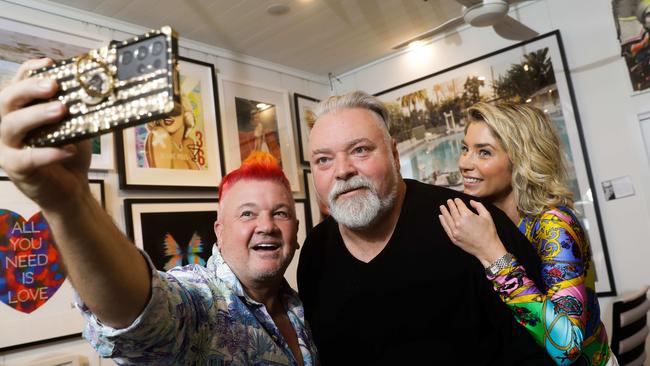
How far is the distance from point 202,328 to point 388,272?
1.95ft

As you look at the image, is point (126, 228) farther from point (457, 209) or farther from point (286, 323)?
point (457, 209)

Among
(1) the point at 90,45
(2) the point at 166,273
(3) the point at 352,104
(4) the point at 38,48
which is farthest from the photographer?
(1) the point at 90,45

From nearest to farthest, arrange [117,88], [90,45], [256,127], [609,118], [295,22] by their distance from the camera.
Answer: [117,88], [90,45], [609,118], [295,22], [256,127]

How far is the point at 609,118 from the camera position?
3.22 meters

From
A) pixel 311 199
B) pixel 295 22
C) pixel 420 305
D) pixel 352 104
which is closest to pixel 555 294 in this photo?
pixel 420 305

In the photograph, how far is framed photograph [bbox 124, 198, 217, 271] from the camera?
283 centimetres

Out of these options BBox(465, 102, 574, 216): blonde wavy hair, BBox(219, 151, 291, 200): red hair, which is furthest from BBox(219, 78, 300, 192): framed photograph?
BBox(465, 102, 574, 216): blonde wavy hair

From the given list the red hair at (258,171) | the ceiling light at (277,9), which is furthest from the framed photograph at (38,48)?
the red hair at (258,171)

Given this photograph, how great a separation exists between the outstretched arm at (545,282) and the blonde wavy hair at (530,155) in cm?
21

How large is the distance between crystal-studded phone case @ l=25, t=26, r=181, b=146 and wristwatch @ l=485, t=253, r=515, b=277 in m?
1.04

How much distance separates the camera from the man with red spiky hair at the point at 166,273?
0.65 metres

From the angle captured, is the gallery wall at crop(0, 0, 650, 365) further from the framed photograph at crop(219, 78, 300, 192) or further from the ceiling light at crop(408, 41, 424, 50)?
the ceiling light at crop(408, 41, 424, 50)

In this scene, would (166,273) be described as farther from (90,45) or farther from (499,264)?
(90,45)

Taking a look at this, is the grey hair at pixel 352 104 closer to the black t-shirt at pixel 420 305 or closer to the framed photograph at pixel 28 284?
the black t-shirt at pixel 420 305
